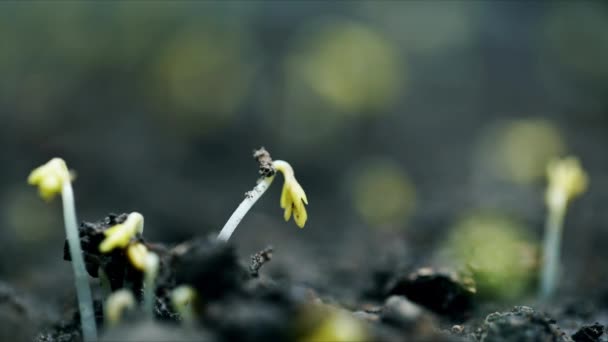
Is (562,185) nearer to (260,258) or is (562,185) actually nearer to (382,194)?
(260,258)

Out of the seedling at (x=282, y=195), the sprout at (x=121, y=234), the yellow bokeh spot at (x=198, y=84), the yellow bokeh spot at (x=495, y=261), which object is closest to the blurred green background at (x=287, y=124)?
the yellow bokeh spot at (x=198, y=84)

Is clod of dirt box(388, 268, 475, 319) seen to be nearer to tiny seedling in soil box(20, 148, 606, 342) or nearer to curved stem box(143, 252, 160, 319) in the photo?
tiny seedling in soil box(20, 148, 606, 342)

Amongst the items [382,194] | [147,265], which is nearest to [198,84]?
[382,194]

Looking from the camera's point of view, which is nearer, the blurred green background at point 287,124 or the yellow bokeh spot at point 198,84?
the blurred green background at point 287,124

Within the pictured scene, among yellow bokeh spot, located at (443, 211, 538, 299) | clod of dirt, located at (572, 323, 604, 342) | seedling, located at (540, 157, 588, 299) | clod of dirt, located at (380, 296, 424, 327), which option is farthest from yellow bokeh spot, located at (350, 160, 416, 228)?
clod of dirt, located at (380, 296, 424, 327)

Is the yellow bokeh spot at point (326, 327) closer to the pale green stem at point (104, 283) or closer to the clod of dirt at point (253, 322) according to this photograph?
the clod of dirt at point (253, 322)

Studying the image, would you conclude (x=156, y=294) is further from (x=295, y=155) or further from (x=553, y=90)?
(x=553, y=90)

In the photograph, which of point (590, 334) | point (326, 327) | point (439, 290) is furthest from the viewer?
point (439, 290)
